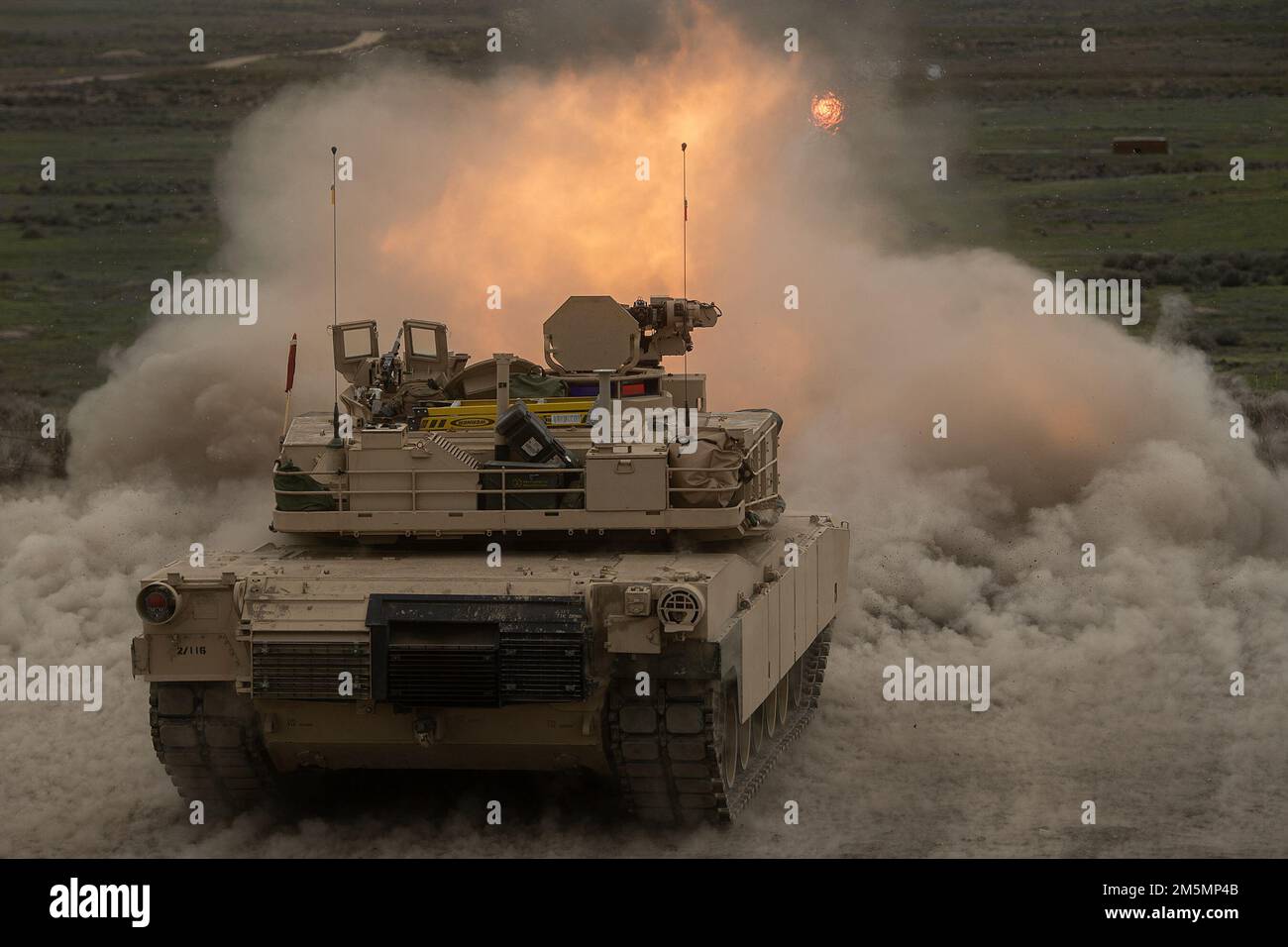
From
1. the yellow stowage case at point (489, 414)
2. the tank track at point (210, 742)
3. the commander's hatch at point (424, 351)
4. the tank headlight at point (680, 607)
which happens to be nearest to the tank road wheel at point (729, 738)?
the tank headlight at point (680, 607)

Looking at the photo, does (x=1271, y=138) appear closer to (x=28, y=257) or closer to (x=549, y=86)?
(x=28, y=257)

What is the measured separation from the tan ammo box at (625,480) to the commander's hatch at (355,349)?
3.38 meters

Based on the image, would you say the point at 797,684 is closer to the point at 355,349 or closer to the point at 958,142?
the point at 355,349

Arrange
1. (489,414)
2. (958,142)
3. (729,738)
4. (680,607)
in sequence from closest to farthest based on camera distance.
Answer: (680,607)
(729,738)
(489,414)
(958,142)

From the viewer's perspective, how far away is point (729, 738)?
71.8ft

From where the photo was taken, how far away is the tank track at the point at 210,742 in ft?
68.7

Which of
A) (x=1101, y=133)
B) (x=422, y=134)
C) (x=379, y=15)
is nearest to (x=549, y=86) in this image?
(x=422, y=134)

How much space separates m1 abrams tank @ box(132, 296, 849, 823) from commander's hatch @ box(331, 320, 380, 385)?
1.21 feet

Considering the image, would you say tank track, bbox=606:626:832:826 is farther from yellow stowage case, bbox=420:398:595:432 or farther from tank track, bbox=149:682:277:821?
yellow stowage case, bbox=420:398:595:432

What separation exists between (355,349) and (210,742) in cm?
514

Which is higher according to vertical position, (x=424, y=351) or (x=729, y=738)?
(x=424, y=351)

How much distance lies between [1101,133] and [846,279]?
1637 inches

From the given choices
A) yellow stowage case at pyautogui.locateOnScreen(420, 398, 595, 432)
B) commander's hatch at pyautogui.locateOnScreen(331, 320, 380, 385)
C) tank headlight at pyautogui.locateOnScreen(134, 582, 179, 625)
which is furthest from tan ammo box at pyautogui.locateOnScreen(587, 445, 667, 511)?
tank headlight at pyautogui.locateOnScreen(134, 582, 179, 625)

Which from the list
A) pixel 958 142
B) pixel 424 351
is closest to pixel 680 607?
pixel 424 351
